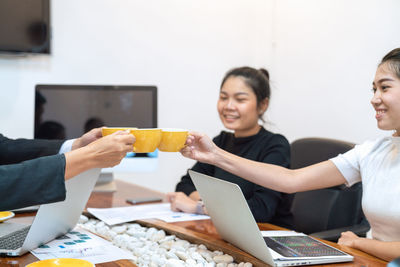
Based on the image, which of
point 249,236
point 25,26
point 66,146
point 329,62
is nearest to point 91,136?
point 66,146

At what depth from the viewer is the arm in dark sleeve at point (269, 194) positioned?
5.96 feet

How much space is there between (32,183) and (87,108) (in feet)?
4.26

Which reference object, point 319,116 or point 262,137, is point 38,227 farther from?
point 319,116

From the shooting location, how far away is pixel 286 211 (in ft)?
6.55

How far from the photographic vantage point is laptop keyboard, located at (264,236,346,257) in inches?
48.3

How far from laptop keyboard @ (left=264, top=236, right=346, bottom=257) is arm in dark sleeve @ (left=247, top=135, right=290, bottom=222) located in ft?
1.31

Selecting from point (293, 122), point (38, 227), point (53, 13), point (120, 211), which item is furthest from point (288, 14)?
point (38, 227)

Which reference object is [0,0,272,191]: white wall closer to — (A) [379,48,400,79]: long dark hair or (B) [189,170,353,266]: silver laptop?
(B) [189,170,353,266]: silver laptop

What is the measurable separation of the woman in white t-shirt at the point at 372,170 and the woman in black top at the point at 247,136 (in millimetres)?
224

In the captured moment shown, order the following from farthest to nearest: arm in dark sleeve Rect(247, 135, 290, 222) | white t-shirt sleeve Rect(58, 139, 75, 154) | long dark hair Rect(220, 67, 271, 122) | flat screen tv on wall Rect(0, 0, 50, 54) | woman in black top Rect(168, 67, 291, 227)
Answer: flat screen tv on wall Rect(0, 0, 50, 54), long dark hair Rect(220, 67, 271, 122), woman in black top Rect(168, 67, 291, 227), arm in dark sleeve Rect(247, 135, 290, 222), white t-shirt sleeve Rect(58, 139, 75, 154)

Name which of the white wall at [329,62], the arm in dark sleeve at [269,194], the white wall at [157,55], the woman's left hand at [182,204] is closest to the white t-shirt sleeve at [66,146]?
the woman's left hand at [182,204]

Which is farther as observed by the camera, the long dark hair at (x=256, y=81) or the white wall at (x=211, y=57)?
the white wall at (x=211, y=57)

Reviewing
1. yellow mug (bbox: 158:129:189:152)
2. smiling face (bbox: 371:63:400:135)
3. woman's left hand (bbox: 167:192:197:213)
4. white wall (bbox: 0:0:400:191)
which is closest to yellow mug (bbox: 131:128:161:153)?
yellow mug (bbox: 158:129:189:152)

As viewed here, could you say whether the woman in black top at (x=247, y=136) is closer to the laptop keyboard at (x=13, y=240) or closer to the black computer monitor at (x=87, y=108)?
the black computer monitor at (x=87, y=108)
